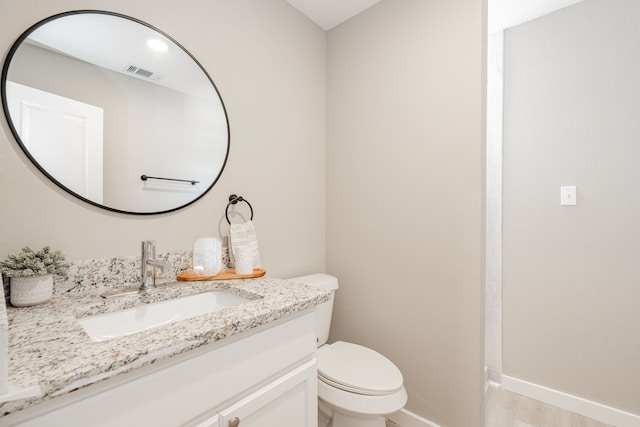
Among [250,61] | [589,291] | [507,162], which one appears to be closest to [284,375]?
[250,61]

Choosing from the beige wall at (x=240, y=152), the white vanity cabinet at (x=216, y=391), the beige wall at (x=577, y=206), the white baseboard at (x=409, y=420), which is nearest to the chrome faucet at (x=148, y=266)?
the beige wall at (x=240, y=152)

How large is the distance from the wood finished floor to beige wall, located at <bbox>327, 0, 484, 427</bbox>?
47 cm

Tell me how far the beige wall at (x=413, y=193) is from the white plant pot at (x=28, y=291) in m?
1.39

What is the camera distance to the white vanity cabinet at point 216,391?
510 mm

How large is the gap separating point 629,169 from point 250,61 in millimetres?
2113

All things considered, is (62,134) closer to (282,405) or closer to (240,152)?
(240,152)

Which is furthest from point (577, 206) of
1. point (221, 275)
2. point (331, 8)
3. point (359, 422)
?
point (221, 275)

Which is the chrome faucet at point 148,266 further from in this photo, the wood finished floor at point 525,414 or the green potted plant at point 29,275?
the wood finished floor at point 525,414

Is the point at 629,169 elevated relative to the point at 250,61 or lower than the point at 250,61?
lower

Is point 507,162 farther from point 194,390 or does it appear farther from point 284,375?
point 194,390

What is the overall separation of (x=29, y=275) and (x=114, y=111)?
0.60 m

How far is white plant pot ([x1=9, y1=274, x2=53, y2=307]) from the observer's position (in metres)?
0.78

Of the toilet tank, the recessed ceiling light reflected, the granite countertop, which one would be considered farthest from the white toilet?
the recessed ceiling light reflected

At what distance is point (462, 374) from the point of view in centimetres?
132
